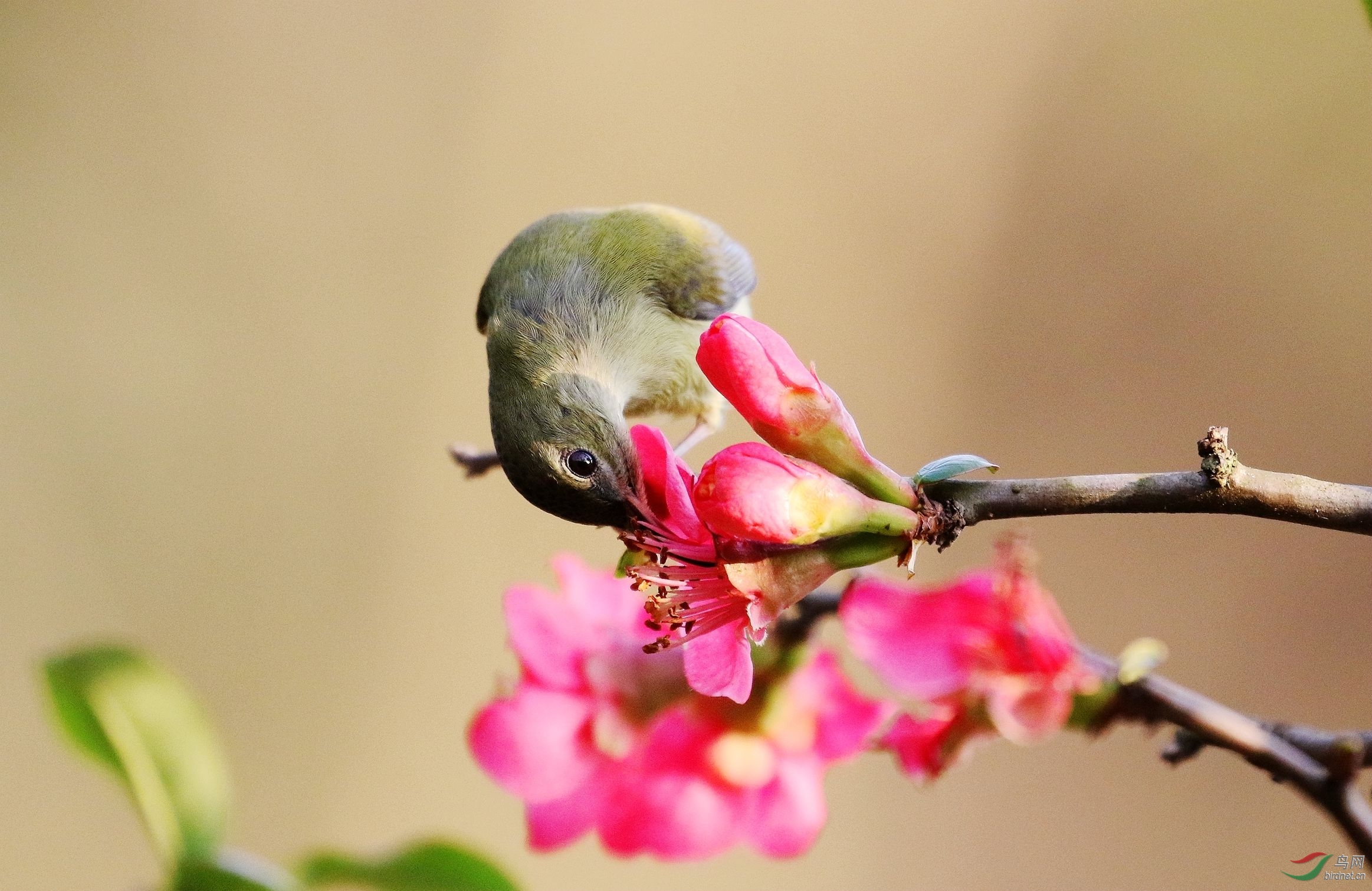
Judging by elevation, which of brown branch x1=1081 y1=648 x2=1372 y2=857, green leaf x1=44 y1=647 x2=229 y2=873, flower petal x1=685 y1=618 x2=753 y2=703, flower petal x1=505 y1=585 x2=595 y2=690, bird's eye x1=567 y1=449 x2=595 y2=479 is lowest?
green leaf x1=44 y1=647 x2=229 y2=873

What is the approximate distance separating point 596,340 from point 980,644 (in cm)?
58

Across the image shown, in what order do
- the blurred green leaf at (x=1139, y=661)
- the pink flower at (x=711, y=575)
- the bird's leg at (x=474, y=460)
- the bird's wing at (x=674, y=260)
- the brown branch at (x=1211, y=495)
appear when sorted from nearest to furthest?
the brown branch at (x=1211, y=495)
the pink flower at (x=711, y=575)
the blurred green leaf at (x=1139, y=661)
the bird's leg at (x=474, y=460)
the bird's wing at (x=674, y=260)

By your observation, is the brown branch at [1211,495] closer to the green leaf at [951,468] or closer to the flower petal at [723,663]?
the green leaf at [951,468]

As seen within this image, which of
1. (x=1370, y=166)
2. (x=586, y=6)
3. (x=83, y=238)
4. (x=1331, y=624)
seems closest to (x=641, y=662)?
(x=1331, y=624)

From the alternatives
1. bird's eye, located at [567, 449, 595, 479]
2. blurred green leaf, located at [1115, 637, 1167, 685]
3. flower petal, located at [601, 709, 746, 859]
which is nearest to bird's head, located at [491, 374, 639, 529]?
bird's eye, located at [567, 449, 595, 479]

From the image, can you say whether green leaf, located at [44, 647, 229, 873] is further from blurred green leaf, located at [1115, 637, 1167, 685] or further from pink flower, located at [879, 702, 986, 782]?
blurred green leaf, located at [1115, 637, 1167, 685]

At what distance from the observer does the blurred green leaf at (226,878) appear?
2.40 feet

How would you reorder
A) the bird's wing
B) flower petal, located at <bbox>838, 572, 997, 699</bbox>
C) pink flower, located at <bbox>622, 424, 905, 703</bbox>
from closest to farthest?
pink flower, located at <bbox>622, 424, 905, 703</bbox> → flower petal, located at <bbox>838, 572, 997, 699</bbox> → the bird's wing

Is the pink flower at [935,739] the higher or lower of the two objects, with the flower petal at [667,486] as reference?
lower

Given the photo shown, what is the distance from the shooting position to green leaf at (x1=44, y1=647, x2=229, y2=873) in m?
0.82

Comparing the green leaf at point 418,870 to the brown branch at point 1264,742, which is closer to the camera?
the brown branch at point 1264,742

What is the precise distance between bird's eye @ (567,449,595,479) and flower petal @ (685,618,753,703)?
Result: 289 mm

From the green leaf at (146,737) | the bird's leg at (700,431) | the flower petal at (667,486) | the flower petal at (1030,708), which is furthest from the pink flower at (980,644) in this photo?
the green leaf at (146,737)

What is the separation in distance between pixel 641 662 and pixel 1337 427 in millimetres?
2075
